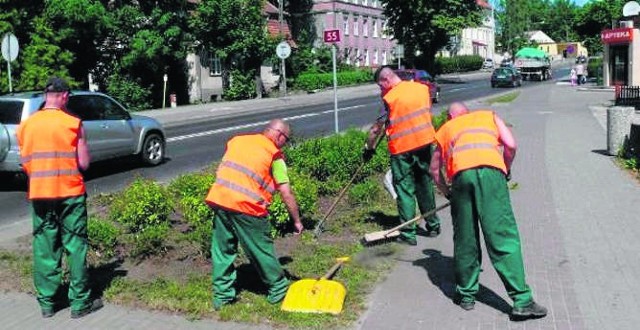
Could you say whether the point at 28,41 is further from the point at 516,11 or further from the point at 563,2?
the point at 563,2

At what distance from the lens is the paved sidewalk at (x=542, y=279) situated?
5.21 m

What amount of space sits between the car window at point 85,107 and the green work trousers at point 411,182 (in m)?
7.16

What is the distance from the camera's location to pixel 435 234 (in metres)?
7.86

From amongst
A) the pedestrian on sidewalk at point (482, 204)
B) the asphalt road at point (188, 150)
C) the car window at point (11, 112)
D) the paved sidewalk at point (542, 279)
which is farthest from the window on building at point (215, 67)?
the pedestrian on sidewalk at point (482, 204)

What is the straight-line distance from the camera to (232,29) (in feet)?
125

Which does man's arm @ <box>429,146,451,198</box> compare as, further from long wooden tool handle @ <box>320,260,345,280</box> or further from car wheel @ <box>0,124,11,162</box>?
car wheel @ <box>0,124,11,162</box>

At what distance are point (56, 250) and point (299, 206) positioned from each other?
3080 millimetres

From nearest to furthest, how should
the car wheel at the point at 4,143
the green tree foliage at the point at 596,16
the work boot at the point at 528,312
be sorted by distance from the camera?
1. the work boot at the point at 528,312
2. the car wheel at the point at 4,143
3. the green tree foliage at the point at 596,16

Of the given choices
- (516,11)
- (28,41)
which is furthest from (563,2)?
(28,41)

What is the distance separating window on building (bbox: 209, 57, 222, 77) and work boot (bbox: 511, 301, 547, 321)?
38.7 m

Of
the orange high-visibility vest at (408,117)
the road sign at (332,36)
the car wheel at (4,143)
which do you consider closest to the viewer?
the orange high-visibility vest at (408,117)

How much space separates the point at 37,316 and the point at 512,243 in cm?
368

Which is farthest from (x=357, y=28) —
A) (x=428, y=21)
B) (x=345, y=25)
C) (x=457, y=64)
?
(x=457, y=64)

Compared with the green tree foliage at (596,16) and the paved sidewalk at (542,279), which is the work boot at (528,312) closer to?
the paved sidewalk at (542,279)
